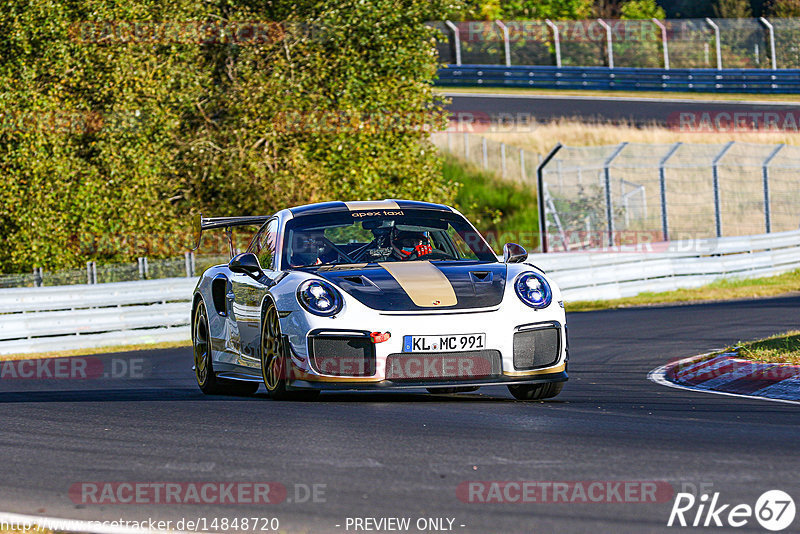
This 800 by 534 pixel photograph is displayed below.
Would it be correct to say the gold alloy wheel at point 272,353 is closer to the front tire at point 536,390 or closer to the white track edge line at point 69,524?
the front tire at point 536,390

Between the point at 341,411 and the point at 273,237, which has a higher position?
the point at 273,237

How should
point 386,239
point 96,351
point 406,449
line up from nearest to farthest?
point 406,449 → point 386,239 → point 96,351

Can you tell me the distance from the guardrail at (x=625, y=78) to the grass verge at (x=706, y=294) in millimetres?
18683

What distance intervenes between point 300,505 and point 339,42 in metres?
22.7

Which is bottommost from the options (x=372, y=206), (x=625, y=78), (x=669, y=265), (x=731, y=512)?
(x=669, y=265)

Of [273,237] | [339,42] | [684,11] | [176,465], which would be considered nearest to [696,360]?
[273,237]

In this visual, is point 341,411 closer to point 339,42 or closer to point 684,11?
point 339,42

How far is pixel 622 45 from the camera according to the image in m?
55.0

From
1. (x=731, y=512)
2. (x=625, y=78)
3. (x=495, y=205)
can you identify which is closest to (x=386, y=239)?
(x=731, y=512)

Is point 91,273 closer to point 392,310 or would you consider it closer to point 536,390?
point 536,390

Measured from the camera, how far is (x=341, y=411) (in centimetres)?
832

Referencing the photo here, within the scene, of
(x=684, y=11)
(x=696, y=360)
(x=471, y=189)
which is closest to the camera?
(x=696, y=360)

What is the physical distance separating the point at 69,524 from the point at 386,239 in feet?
15.8

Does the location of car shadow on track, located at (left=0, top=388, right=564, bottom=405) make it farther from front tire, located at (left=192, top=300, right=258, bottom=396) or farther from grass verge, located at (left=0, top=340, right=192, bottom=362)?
grass verge, located at (left=0, top=340, right=192, bottom=362)
